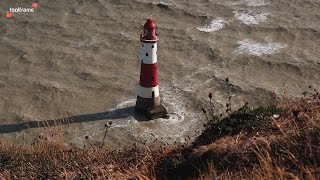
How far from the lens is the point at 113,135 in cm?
841

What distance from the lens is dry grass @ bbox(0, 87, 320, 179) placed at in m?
4.97

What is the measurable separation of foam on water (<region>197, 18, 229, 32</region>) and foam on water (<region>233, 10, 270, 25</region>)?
0.44m

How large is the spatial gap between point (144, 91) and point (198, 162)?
136 inches

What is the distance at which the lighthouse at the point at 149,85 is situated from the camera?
876 cm

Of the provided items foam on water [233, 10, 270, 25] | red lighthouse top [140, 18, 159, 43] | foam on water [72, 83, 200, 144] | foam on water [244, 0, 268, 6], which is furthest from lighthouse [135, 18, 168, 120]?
foam on water [244, 0, 268, 6]

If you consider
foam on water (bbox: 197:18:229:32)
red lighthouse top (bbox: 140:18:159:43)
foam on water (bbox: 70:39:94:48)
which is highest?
red lighthouse top (bbox: 140:18:159:43)

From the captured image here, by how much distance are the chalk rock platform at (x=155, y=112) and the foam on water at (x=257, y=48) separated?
3.02m

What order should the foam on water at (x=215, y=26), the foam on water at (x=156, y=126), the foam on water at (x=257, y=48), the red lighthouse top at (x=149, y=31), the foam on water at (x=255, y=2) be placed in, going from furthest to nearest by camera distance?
the foam on water at (x=255, y=2) < the foam on water at (x=215, y=26) < the foam on water at (x=257, y=48) < the red lighthouse top at (x=149, y=31) < the foam on water at (x=156, y=126)

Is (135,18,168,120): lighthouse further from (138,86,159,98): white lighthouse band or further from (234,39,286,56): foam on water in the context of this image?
(234,39,286,56): foam on water

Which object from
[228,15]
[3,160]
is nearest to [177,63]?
[228,15]

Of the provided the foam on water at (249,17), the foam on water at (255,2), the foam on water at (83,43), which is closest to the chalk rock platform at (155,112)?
the foam on water at (83,43)

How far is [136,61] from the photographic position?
11.2m

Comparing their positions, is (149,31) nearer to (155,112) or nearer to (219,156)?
(155,112)

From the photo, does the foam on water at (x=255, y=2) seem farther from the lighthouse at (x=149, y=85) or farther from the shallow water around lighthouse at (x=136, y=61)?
the lighthouse at (x=149, y=85)
